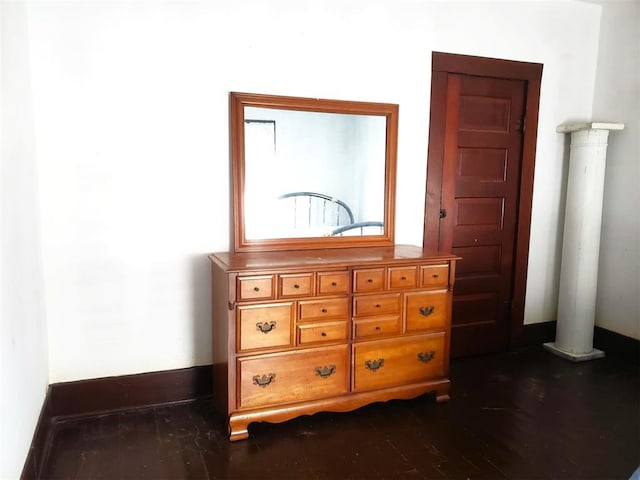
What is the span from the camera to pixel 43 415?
224 cm

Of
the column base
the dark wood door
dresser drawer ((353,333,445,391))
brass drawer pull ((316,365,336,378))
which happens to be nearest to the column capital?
the dark wood door

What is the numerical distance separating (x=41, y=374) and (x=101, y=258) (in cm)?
61

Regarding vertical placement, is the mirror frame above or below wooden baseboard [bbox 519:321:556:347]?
above

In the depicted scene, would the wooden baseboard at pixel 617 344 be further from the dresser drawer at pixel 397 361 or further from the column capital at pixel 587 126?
the dresser drawer at pixel 397 361

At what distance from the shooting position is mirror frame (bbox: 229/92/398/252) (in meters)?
2.63

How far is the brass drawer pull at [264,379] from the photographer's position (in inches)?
91.8

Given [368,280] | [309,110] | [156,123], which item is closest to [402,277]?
[368,280]

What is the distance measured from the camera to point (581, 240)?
3355 millimetres

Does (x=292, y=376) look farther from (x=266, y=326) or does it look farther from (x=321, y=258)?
(x=321, y=258)

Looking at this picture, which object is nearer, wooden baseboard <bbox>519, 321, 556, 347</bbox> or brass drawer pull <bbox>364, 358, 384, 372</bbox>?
brass drawer pull <bbox>364, 358, 384, 372</bbox>

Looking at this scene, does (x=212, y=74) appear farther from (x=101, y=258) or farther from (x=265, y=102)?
(x=101, y=258)

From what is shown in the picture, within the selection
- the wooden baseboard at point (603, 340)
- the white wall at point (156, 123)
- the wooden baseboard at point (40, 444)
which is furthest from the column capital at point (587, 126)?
the wooden baseboard at point (40, 444)

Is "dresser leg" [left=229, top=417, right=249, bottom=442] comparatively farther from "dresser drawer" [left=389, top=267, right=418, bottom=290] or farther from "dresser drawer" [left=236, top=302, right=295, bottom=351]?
"dresser drawer" [left=389, top=267, right=418, bottom=290]

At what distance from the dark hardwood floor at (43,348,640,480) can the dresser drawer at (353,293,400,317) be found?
1.84 ft
